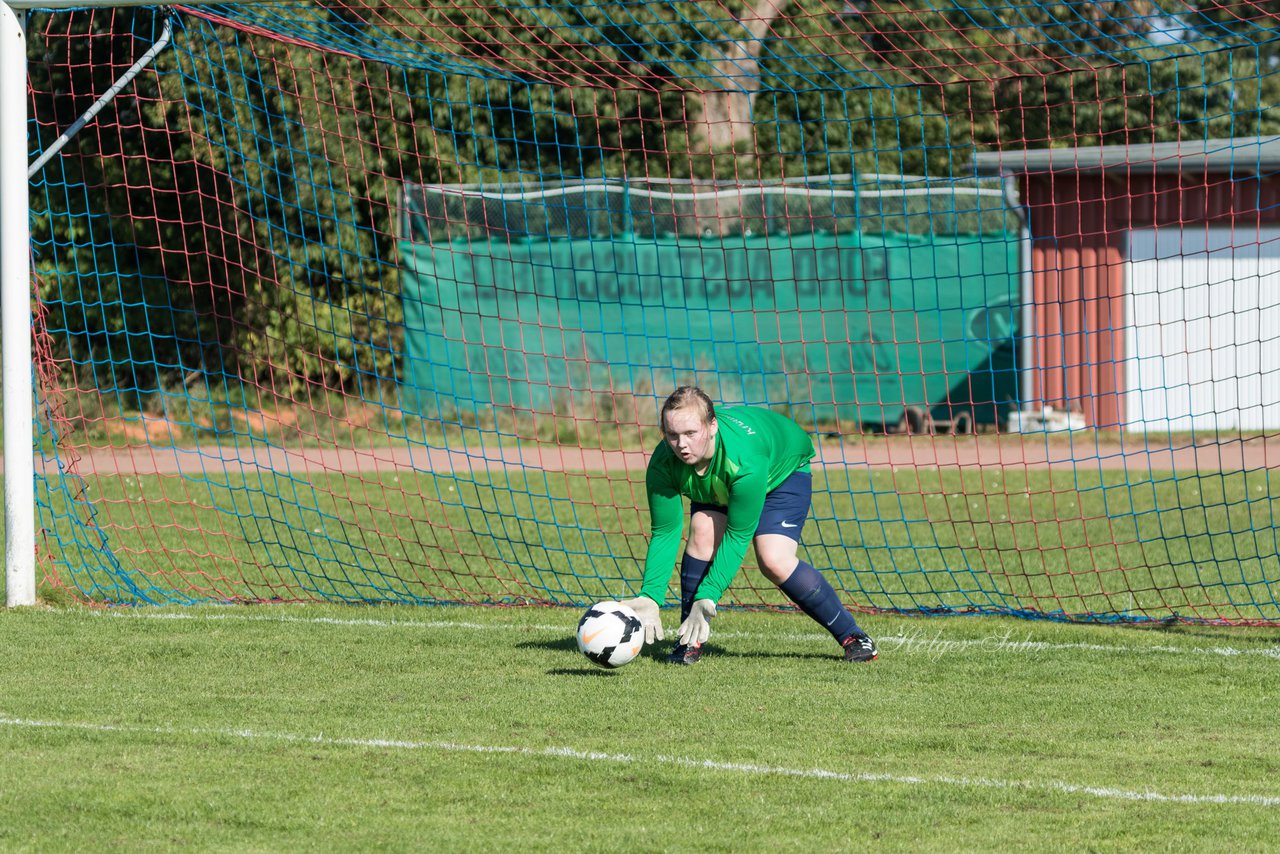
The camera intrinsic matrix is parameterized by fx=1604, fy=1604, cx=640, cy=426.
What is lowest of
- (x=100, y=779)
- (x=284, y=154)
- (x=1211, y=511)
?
(x=1211, y=511)

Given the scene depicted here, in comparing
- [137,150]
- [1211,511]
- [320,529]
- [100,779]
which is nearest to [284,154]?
[137,150]

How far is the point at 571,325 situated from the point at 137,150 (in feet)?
16.6

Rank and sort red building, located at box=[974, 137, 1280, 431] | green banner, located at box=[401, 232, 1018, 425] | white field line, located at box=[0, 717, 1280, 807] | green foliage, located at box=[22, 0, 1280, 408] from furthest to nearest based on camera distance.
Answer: red building, located at box=[974, 137, 1280, 431] < green banner, located at box=[401, 232, 1018, 425] < green foliage, located at box=[22, 0, 1280, 408] < white field line, located at box=[0, 717, 1280, 807]

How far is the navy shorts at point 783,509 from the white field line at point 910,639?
78cm

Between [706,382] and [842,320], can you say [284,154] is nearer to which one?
[706,382]

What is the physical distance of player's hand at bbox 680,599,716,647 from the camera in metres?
5.60

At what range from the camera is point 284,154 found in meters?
17.3

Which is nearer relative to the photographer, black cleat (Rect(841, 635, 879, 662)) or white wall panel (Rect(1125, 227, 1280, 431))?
black cleat (Rect(841, 635, 879, 662))

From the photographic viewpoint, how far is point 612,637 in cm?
573

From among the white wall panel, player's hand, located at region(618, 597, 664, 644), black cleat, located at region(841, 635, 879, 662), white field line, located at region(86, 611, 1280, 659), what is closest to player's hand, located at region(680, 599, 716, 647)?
player's hand, located at region(618, 597, 664, 644)

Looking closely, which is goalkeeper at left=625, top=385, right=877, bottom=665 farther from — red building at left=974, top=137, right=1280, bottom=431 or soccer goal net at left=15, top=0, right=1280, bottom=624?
red building at left=974, top=137, right=1280, bottom=431

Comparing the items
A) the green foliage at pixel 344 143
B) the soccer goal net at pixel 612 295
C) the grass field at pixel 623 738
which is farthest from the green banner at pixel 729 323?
the grass field at pixel 623 738

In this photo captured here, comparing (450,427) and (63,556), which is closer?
(63,556)

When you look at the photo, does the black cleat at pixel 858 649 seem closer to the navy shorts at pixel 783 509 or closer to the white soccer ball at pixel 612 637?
the navy shorts at pixel 783 509
